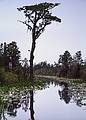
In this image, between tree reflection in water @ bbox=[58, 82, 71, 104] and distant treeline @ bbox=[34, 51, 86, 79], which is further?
distant treeline @ bbox=[34, 51, 86, 79]

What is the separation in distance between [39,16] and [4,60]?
1034cm

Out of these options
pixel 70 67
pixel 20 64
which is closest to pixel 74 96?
pixel 20 64

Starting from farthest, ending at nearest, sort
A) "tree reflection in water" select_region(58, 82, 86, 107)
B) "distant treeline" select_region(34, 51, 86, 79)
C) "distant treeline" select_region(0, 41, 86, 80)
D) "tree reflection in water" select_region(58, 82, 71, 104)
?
"distant treeline" select_region(34, 51, 86, 79)
"distant treeline" select_region(0, 41, 86, 80)
"tree reflection in water" select_region(58, 82, 71, 104)
"tree reflection in water" select_region(58, 82, 86, 107)

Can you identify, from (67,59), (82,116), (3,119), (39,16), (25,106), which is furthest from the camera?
(67,59)

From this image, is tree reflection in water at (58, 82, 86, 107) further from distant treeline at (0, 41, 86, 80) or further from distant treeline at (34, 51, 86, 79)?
distant treeline at (34, 51, 86, 79)

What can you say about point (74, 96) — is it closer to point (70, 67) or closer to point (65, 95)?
point (65, 95)

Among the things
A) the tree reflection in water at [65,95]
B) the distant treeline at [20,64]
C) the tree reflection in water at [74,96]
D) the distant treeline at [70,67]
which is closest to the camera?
the tree reflection in water at [74,96]

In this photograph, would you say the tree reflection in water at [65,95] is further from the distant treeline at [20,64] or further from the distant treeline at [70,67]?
the distant treeline at [70,67]

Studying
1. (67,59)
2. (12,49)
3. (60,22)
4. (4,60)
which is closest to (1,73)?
(60,22)

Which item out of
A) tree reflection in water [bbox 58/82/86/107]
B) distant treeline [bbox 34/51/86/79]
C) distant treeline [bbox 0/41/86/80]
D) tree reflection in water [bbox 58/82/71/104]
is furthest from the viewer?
distant treeline [bbox 34/51/86/79]

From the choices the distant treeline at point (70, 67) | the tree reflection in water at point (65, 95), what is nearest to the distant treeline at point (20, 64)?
the distant treeline at point (70, 67)

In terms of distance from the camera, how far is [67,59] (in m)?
78.8

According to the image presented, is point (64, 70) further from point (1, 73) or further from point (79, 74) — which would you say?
point (1, 73)

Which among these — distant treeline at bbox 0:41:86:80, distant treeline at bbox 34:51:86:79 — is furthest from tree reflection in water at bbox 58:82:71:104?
distant treeline at bbox 34:51:86:79
